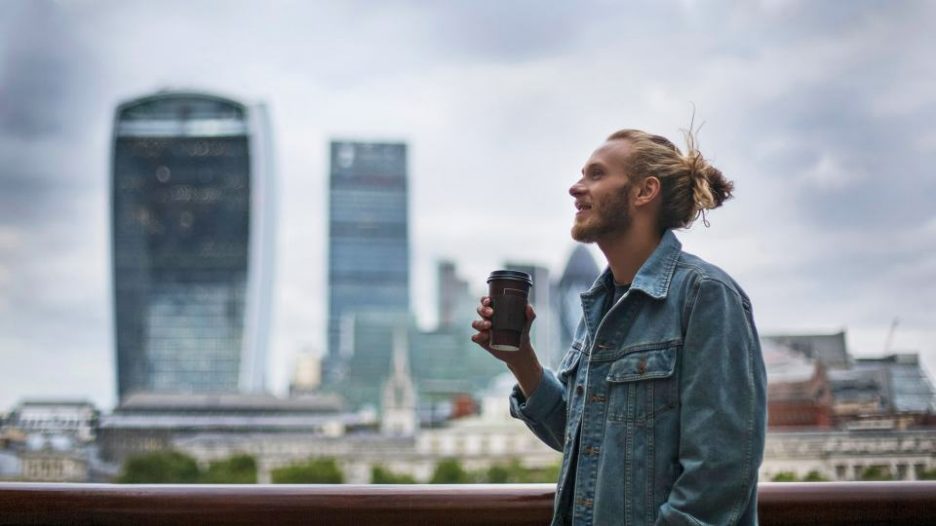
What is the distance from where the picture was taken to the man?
3.82 ft

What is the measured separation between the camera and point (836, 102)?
47.0 metres

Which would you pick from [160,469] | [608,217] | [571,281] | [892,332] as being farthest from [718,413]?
[571,281]

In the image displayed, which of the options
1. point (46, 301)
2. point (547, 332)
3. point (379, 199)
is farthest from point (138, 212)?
point (547, 332)

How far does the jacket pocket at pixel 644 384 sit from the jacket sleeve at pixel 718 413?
0.06 feet

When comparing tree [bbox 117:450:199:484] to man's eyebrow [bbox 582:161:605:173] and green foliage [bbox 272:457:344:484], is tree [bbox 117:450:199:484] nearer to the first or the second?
green foliage [bbox 272:457:344:484]

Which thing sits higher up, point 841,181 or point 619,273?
point 841,181

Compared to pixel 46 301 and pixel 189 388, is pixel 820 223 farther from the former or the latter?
pixel 46 301

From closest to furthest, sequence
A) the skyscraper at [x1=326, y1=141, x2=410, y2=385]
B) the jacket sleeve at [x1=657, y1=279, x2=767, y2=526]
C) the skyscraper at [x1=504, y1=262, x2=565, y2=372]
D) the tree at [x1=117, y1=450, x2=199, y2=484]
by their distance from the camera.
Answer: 1. the jacket sleeve at [x1=657, y1=279, x2=767, y2=526]
2. the tree at [x1=117, y1=450, x2=199, y2=484]
3. the skyscraper at [x1=504, y1=262, x2=565, y2=372]
4. the skyscraper at [x1=326, y1=141, x2=410, y2=385]

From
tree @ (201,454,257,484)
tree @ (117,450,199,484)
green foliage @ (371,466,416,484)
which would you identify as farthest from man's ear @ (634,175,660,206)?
tree @ (117,450,199,484)

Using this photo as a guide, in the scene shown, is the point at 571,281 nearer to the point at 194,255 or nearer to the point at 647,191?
the point at 194,255

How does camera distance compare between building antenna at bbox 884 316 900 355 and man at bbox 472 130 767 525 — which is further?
building antenna at bbox 884 316 900 355

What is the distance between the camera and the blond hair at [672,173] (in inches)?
53.2

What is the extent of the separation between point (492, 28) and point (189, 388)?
1352 inches

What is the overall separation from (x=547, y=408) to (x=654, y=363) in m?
0.33
